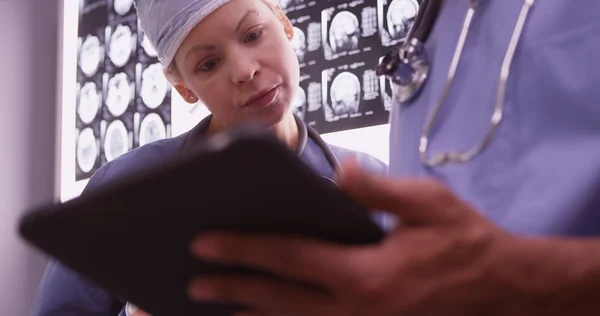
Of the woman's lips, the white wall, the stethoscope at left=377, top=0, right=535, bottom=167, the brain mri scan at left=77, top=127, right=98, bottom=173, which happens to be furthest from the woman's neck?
the white wall

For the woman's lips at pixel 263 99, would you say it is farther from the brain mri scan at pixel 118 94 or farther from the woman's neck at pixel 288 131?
the brain mri scan at pixel 118 94

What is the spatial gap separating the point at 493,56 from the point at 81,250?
14.5 inches

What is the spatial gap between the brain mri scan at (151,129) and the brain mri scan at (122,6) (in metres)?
0.35

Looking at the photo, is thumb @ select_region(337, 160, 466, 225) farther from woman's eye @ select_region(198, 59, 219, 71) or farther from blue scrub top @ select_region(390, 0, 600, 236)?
woman's eye @ select_region(198, 59, 219, 71)

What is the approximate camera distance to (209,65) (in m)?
1.13

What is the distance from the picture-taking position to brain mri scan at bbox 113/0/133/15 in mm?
1906

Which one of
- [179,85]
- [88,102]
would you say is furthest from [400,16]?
[88,102]

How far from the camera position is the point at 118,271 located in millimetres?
461

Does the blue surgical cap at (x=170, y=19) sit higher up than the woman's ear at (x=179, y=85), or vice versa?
the blue surgical cap at (x=170, y=19)

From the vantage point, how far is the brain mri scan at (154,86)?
5.85 ft

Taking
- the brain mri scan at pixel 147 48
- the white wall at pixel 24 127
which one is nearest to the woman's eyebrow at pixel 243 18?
the brain mri scan at pixel 147 48

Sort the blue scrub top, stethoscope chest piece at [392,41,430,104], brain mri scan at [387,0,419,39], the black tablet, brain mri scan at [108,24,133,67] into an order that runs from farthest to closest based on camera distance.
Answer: brain mri scan at [108,24,133,67] < brain mri scan at [387,0,419,39] < stethoscope chest piece at [392,41,430,104] < the blue scrub top < the black tablet

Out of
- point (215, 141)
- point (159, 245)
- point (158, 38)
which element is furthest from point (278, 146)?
point (158, 38)

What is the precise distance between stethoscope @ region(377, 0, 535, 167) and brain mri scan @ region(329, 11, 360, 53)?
756 millimetres
